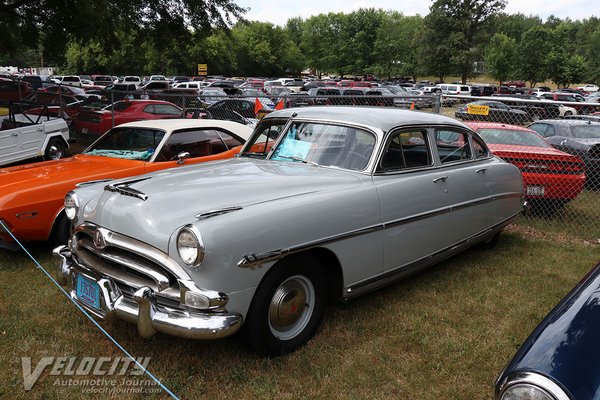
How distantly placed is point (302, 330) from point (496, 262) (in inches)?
119

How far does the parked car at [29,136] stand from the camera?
878 centimetres

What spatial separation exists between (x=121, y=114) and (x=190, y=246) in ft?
39.4

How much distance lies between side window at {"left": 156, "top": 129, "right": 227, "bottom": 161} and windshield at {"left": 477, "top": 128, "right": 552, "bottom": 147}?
15.0 feet

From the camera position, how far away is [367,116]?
4215mm

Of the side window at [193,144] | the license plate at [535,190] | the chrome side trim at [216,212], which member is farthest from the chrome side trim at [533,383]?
the license plate at [535,190]

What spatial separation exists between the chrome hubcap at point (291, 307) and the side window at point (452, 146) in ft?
6.76

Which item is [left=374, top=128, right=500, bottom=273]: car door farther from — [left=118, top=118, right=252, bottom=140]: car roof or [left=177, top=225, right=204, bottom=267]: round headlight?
[left=118, top=118, right=252, bottom=140]: car roof

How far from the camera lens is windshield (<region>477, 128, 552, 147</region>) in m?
8.03

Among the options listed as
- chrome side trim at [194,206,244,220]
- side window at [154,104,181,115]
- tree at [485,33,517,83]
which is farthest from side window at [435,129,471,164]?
tree at [485,33,517,83]

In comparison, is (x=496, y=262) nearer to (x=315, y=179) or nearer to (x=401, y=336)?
→ (x=401, y=336)

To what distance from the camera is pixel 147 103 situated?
14078 mm

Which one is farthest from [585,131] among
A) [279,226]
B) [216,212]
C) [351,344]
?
[216,212]

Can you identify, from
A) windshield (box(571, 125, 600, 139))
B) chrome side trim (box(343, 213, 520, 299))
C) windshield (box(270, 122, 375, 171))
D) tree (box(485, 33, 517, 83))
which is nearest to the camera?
chrome side trim (box(343, 213, 520, 299))

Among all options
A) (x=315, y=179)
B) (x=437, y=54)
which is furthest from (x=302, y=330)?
(x=437, y=54)
